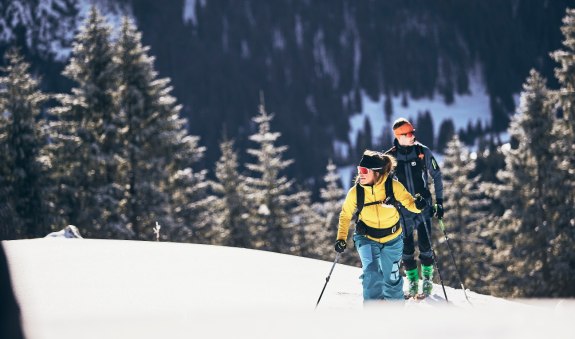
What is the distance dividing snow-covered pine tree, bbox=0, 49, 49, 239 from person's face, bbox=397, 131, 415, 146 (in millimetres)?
15502

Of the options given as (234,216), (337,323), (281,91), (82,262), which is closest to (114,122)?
(234,216)

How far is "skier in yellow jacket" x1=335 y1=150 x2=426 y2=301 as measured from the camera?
6.16 meters

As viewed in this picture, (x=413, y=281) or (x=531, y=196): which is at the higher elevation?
(x=531, y=196)

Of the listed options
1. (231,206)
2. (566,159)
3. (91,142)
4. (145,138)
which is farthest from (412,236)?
(231,206)

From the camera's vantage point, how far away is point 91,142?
20656 mm

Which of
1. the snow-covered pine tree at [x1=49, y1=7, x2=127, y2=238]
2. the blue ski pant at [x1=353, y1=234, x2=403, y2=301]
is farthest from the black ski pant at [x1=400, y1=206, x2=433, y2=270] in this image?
the snow-covered pine tree at [x1=49, y1=7, x2=127, y2=238]

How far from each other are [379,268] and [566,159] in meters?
19.4

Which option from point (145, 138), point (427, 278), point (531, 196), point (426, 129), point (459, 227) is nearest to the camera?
point (427, 278)

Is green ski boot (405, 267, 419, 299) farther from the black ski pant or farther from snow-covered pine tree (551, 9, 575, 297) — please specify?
snow-covered pine tree (551, 9, 575, 297)

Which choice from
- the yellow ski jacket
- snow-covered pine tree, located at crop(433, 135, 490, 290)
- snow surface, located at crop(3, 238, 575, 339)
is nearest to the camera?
snow surface, located at crop(3, 238, 575, 339)

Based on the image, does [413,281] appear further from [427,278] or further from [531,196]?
[531,196]

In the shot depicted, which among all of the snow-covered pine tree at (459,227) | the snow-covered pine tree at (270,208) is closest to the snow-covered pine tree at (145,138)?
the snow-covered pine tree at (270,208)

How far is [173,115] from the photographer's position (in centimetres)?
2323

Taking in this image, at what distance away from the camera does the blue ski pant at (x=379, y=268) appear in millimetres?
6160
